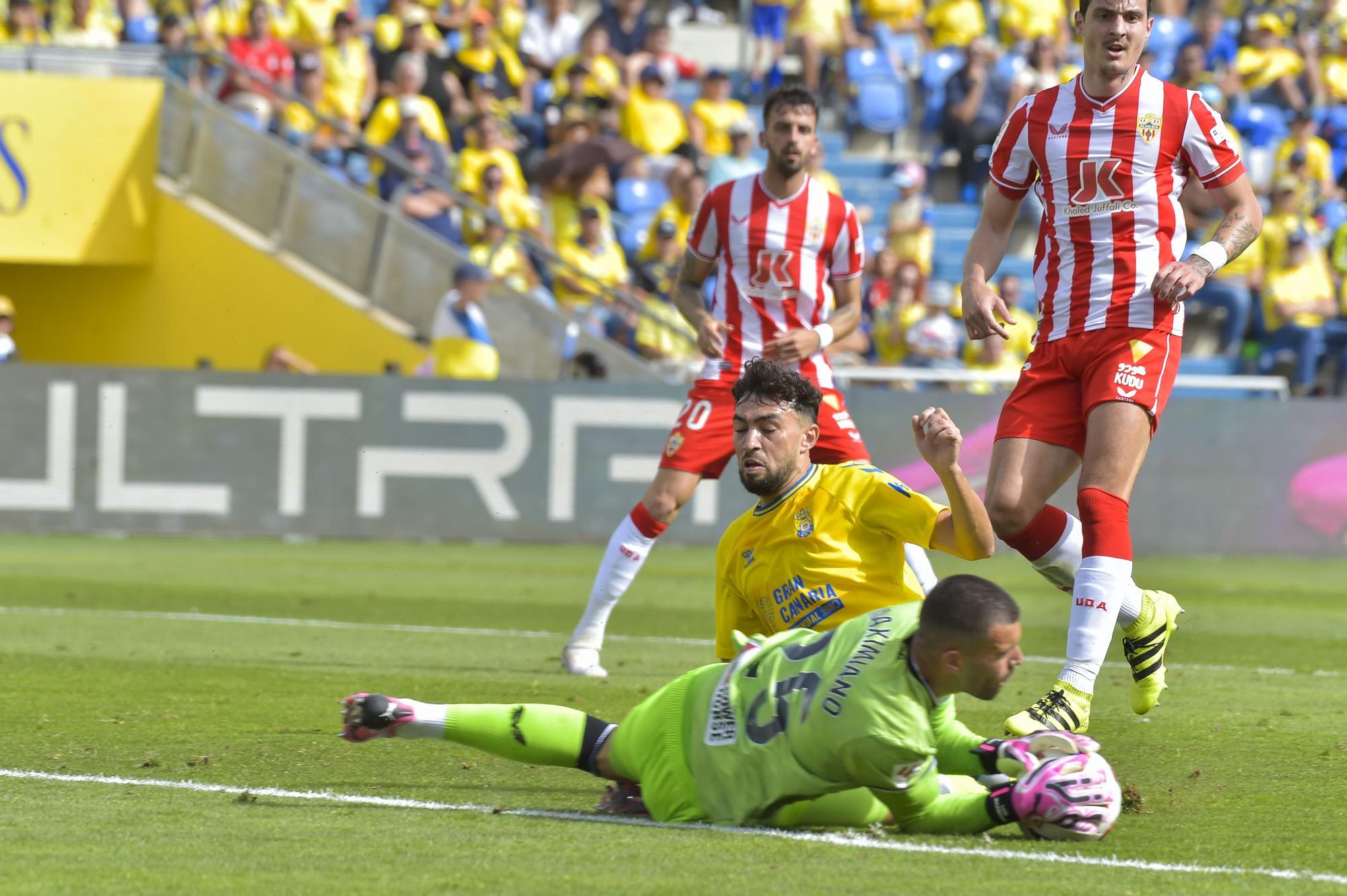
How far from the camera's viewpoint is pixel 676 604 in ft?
39.4

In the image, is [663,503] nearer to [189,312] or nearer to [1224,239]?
[1224,239]

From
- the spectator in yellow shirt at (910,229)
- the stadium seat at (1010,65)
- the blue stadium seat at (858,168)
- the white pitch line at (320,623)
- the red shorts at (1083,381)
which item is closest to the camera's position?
the red shorts at (1083,381)

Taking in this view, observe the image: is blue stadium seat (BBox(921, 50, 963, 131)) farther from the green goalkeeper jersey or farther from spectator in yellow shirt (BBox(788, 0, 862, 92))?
the green goalkeeper jersey

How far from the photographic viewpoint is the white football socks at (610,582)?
27.0ft

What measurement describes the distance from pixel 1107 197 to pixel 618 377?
11.0m

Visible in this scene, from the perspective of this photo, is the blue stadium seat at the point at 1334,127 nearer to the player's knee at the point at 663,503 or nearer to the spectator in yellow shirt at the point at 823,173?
the spectator in yellow shirt at the point at 823,173

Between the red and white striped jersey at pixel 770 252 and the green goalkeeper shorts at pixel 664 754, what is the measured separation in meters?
3.56

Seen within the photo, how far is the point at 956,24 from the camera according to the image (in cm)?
2267

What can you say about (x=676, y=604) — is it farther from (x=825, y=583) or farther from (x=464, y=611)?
(x=825, y=583)

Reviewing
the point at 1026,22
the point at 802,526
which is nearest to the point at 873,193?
the point at 1026,22

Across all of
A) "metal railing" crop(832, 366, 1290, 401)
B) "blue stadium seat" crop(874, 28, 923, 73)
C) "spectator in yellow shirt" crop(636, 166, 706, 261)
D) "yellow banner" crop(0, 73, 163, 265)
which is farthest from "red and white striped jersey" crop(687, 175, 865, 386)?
"blue stadium seat" crop(874, 28, 923, 73)

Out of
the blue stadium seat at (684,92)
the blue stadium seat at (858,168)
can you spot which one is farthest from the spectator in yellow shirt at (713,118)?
the blue stadium seat at (858,168)

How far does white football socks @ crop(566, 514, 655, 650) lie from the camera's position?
8.23m

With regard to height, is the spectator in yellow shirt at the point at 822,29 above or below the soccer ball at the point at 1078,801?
above
